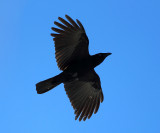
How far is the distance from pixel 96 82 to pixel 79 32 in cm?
209

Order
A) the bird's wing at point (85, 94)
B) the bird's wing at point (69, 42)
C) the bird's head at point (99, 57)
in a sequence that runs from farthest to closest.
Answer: the bird's wing at point (85, 94) < the bird's head at point (99, 57) < the bird's wing at point (69, 42)

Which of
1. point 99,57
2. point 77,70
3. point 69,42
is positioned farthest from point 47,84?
point 99,57

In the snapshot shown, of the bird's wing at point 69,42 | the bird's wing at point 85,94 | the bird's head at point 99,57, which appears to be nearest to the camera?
the bird's wing at point 69,42

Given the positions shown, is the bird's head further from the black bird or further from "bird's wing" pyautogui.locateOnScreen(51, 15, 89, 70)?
"bird's wing" pyautogui.locateOnScreen(51, 15, 89, 70)

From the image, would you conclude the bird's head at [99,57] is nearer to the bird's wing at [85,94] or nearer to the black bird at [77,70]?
the black bird at [77,70]

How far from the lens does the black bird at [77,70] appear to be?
11.1 m

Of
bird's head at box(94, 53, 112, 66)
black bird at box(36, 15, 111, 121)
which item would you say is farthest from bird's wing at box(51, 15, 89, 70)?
bird's head at box(94, 53, 112, 66)

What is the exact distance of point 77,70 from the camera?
11570 mm

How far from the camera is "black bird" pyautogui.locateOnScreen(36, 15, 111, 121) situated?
11.1 metres

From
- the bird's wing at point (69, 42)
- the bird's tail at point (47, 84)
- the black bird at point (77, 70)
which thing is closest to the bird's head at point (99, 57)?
the black bird at point (77, 70)

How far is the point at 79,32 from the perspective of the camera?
36.5ft

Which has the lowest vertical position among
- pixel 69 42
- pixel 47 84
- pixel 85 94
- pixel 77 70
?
pixel 85 94

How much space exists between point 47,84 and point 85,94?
1721 mm

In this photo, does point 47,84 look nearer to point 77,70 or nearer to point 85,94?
point 77,70
